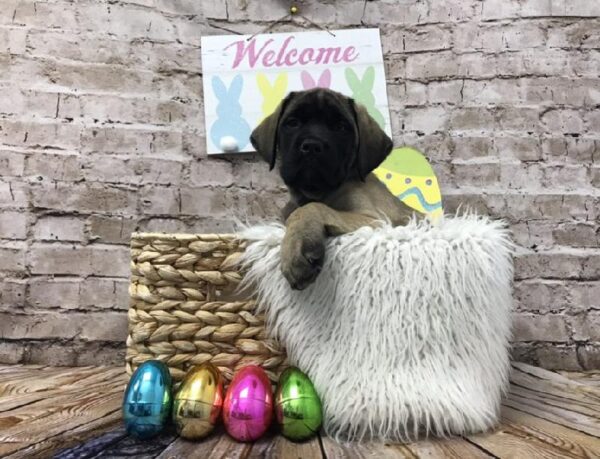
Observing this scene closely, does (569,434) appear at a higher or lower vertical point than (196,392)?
lower

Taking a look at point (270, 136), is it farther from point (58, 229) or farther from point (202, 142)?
point (58, 229)

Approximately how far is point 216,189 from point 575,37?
168 centimetres

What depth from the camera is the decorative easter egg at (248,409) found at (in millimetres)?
896

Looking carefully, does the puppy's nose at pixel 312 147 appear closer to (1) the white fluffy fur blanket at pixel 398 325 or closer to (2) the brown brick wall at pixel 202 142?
(1) the white fluffy fur blanket at pixel 398 325

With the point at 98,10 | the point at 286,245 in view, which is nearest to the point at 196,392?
the point at 286,245

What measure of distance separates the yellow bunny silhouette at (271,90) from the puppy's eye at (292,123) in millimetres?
567

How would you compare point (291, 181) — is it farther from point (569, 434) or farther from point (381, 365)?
point (569, 434)

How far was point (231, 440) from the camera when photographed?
0.91m

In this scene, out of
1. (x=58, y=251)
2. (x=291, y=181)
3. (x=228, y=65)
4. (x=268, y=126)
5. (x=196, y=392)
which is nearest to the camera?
(x=196, y=392)

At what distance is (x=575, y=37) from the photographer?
204 cm

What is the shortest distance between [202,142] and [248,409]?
134 cm

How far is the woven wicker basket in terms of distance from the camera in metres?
1.10

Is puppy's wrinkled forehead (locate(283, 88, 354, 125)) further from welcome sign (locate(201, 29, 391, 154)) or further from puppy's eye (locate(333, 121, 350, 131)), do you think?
welcome sign (locate(201, 29, 391, 154))

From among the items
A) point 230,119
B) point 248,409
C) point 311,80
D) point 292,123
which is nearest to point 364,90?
point 311,80
